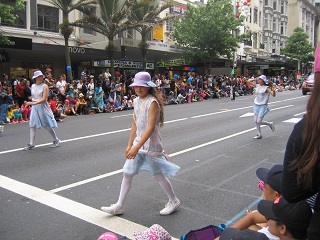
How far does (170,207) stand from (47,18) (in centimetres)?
2280

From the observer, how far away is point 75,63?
28.2 metres

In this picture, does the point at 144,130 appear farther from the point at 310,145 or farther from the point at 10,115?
the point at 10,115

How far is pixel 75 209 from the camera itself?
15.7ft

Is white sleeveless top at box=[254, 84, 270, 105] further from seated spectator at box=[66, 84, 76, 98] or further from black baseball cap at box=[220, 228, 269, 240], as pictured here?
seated spectator at box=[66, 84, 76, 98]

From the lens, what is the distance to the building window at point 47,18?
946 inches

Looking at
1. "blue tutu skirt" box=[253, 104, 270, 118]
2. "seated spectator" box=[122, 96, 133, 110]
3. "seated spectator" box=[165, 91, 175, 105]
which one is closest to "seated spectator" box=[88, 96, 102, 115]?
"seated spectator" box=[122, 96, 133, 110]

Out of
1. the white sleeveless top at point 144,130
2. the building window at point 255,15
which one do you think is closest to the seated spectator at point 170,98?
the white sleeveless top at point 144,130

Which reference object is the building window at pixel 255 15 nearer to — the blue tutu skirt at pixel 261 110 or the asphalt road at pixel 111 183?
Answer: the asphalt road at pixel 111 183

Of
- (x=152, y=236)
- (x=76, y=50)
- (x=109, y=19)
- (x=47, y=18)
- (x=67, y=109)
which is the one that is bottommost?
(x=152, y=236)

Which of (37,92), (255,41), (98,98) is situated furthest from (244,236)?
(255,41)

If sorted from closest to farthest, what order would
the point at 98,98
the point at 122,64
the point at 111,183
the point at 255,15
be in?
the point at 111,183 < the point at 98,98 < the point at 122,64 < the point at 255,15

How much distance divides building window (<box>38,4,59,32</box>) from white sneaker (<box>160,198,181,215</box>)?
21.9 m

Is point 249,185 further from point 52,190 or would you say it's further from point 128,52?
point 128,52

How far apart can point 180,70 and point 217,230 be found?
3495 centimetres
